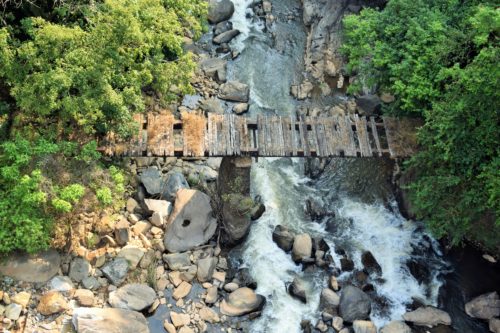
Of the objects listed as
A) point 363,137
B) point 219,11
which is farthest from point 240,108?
point 219,11

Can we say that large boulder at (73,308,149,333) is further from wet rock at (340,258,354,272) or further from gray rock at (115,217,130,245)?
wet rock at (340,258,354,272)

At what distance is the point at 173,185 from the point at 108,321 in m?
4.81

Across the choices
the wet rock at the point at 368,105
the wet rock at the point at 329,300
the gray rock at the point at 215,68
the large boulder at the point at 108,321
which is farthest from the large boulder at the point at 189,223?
the wet rock at the point at 368,105

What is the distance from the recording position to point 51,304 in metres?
11.6

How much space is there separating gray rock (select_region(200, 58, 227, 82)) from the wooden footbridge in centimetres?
507

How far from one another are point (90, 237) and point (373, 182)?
9.47 metres

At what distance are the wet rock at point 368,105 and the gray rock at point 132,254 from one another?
9720 millimetres

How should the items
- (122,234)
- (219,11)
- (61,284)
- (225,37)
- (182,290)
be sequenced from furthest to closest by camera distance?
(219,11)
(225,37)
(122,234)
(182,290)
(61,284)

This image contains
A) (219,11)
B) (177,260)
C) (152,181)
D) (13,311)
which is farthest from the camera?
(219,11)

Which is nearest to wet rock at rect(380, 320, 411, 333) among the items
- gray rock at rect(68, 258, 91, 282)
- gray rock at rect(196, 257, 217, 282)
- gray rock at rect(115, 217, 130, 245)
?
gray rock at rect(196, 257, 217, 282)

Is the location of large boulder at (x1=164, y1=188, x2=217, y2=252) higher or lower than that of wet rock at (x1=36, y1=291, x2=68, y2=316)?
higher

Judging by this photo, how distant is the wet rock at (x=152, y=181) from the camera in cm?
1475

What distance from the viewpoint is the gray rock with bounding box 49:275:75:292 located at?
12.0m

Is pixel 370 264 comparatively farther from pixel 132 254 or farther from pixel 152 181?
pixel 152 181
